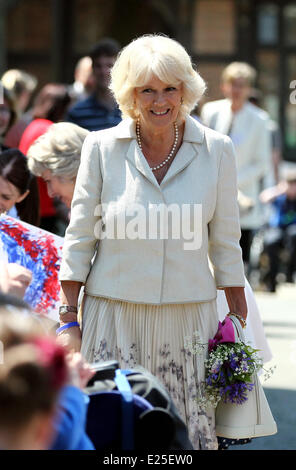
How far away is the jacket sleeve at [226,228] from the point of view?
4082 mm

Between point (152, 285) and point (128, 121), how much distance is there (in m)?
0.65

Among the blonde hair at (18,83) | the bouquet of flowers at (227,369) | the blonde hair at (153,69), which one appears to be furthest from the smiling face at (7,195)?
the blonde hair at (18,83)

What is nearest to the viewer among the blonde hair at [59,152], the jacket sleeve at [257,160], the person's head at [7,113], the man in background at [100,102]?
the blonde hair at [59,152]

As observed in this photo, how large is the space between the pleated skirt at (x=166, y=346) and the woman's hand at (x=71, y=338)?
2.3 inches

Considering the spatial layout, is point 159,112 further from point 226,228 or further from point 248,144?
point 248,144

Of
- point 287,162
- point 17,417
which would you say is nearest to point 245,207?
point 17,417

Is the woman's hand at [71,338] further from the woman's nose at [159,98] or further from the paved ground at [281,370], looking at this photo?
the paved ground at [281,370]

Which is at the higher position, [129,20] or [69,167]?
[129,20]

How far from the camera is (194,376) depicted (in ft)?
13.2

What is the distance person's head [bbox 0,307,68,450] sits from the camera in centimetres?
203

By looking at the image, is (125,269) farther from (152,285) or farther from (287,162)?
(287,162)

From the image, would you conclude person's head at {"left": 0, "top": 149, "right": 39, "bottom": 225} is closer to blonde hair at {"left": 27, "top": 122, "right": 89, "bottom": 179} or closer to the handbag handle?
blonde hair at {"left": 27, "top": 122, "right": 89, "bottom": 179}

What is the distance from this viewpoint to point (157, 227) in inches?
156

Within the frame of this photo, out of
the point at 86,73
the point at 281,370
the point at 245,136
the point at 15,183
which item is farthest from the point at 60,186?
the point at 86,73
